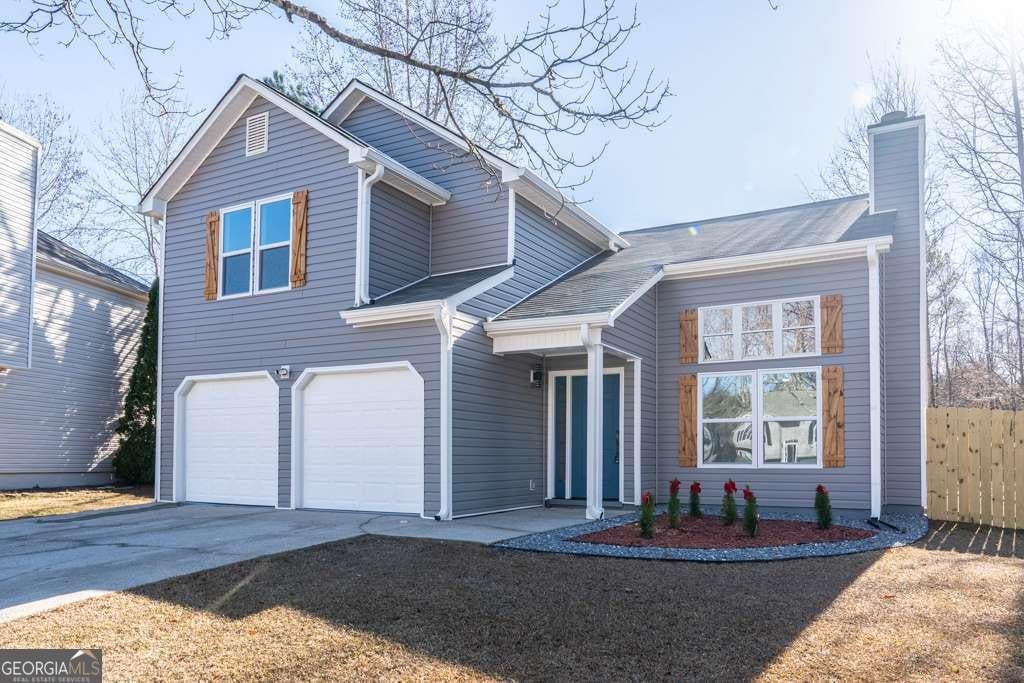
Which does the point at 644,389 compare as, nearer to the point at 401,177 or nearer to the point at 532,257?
the point at 532,257

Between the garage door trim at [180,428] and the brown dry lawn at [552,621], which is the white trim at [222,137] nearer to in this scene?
the garage door trim at [180,428]

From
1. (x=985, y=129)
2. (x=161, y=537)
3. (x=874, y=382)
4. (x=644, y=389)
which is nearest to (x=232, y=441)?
(x=161, y=537)

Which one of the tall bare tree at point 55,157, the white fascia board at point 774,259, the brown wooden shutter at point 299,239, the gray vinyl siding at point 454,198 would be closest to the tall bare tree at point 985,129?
the white fascia board at point 774,259

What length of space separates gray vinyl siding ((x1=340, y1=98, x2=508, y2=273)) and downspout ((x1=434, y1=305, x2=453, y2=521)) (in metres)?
2.16

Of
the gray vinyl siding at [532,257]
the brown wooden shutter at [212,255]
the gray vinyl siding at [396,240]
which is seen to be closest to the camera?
the gray vinyl siding at [532,257]

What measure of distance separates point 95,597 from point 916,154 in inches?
468

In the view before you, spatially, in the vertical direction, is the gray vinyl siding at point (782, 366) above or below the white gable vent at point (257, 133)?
below

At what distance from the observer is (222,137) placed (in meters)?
12.7

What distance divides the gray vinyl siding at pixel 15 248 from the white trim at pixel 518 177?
6.03 metres

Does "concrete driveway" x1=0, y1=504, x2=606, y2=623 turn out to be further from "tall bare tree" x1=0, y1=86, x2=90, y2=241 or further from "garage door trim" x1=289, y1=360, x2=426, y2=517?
"tall bare tree" x1=0, y1=86, x2=90, y2=241

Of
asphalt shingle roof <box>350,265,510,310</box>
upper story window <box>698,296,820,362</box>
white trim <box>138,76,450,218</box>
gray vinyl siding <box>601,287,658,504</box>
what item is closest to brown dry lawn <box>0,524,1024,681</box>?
asphalt shingle roof <box>350,265,510,310</box>

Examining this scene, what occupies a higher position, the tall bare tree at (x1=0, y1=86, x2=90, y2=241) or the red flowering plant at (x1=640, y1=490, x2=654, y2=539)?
the tall bare tree at (x1=0, y1=86, x2=90, y2=241)

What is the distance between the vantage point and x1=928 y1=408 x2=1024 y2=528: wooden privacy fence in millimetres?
10406

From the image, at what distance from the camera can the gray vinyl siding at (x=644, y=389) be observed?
1162 cm
